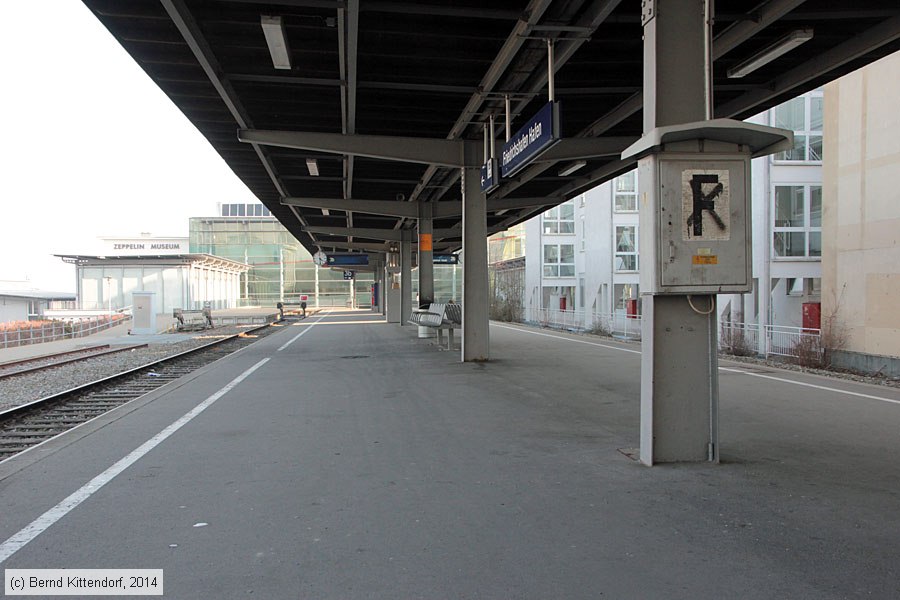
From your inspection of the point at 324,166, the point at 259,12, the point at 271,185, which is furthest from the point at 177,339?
the point at 259,12

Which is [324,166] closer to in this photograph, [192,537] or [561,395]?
[561,395]

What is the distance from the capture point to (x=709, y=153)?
5.76m

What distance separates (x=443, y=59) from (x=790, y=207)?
18.3 m

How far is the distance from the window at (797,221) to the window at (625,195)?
1273 cm

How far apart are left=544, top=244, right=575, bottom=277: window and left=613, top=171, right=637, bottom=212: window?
342 inches

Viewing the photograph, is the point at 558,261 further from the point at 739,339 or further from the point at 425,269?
the point at 739,339

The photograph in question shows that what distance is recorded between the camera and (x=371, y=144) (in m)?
15.0

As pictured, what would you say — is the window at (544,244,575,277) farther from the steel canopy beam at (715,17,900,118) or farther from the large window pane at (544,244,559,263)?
the steel canopy beam at (715,17,900,118)

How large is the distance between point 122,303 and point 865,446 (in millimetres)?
62792

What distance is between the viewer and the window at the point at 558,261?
4581cm

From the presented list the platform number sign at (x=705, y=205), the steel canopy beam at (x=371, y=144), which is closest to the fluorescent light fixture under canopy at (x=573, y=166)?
the steel canopy beam at (x=371, y=144)

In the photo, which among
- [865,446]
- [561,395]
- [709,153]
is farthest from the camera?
[561,395]

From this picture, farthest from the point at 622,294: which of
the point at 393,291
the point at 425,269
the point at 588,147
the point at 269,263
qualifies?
the point at 269,263

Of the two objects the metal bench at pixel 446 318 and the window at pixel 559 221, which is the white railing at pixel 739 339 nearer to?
the metal bench at pixel 446 318
